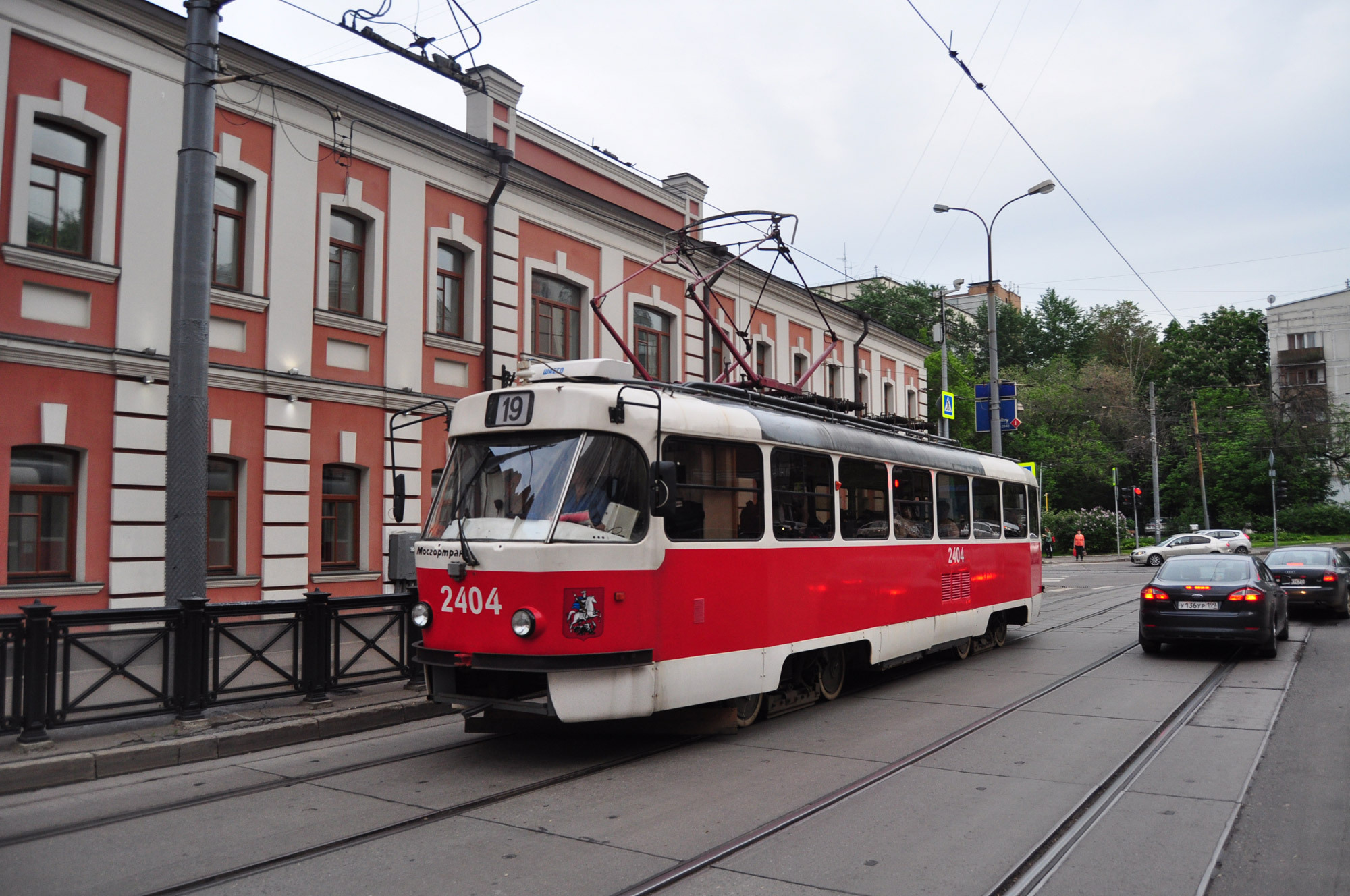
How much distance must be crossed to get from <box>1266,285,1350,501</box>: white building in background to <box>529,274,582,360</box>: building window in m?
59.9

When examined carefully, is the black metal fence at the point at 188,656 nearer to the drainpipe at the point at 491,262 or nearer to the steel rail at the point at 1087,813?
the steel rail at the point at 1087,813

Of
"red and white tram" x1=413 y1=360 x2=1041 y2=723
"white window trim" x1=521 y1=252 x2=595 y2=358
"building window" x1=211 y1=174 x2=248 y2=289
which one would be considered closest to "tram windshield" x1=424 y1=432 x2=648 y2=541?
"red and white tram" x1=413 y1=360 x2=1041 y2=723

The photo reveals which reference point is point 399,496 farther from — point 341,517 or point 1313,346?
point 1313,346

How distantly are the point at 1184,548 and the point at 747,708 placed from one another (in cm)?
3521

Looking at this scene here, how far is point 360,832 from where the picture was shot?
5.87 metres

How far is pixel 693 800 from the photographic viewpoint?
6598 mm

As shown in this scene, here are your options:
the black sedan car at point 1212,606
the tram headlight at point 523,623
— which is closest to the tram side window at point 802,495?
the tram headlight at point 523,623

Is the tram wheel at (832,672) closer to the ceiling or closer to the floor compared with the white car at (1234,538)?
closer to the floor

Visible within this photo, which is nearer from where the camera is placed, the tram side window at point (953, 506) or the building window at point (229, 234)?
the tram side window at point (953, 506)

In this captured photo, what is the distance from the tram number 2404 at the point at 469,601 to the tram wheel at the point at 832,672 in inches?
161

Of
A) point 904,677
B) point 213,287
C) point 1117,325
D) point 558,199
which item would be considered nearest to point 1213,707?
point 904,677

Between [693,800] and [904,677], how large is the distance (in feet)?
21.0

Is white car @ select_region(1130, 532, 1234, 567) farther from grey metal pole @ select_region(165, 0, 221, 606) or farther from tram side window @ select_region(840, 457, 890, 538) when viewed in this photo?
grey metal pole @ select_region(165, 0, 221, 606)

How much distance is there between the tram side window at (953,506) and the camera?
42.2ft
